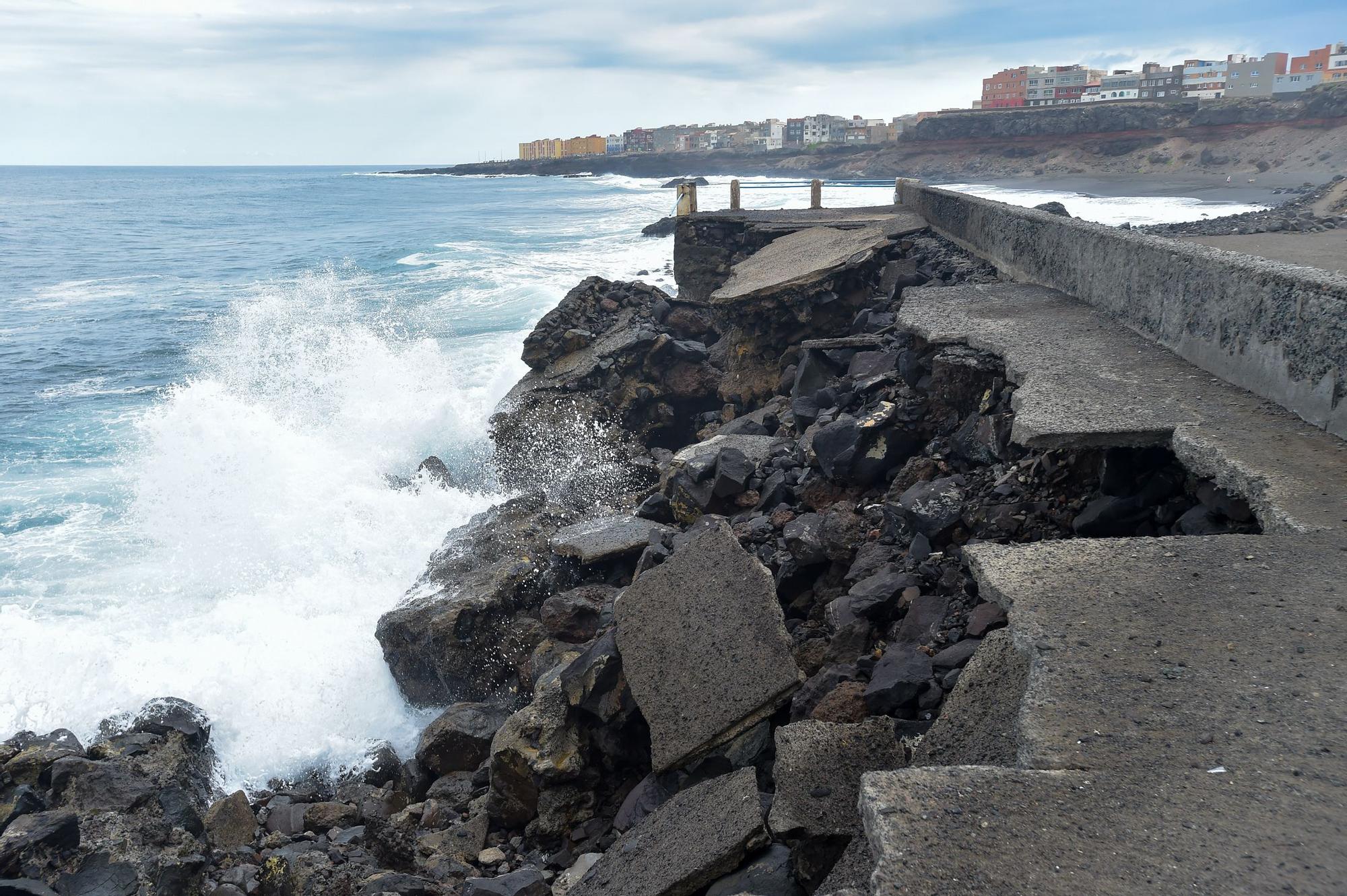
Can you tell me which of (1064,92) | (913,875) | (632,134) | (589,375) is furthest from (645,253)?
(632,134)

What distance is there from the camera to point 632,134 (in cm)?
12462

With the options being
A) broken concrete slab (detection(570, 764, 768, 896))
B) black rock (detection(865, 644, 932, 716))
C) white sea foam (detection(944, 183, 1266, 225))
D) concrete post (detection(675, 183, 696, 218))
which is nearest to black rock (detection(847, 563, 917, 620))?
black rock (detection(865, 644, 932, 716))

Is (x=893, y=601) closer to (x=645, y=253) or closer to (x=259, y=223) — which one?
(x=645, y=253)

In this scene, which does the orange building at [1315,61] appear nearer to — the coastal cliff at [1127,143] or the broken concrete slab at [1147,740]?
the coastal cliff at [1127,143]

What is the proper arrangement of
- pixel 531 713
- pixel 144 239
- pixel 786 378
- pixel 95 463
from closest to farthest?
pixel 531 713
pixel 786 378
pixel 95 463
pixel 144 239

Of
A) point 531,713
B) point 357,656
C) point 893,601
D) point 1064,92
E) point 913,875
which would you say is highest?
point 1064,92

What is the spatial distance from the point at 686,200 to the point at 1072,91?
71.6 metres

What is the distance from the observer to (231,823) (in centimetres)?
438

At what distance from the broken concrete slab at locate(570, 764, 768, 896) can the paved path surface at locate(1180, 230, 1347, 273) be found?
5.38 meters

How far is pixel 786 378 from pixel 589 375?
7.69ft

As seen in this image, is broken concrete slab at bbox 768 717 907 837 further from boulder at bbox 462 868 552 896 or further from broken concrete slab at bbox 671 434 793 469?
broken concrete slab at bbox 671 434 793 469

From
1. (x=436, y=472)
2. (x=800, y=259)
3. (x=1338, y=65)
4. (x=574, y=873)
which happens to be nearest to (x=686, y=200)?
(x=800, y=259)

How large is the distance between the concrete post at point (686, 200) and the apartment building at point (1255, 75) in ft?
193

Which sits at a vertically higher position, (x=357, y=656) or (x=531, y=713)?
(x=531, y=713)
